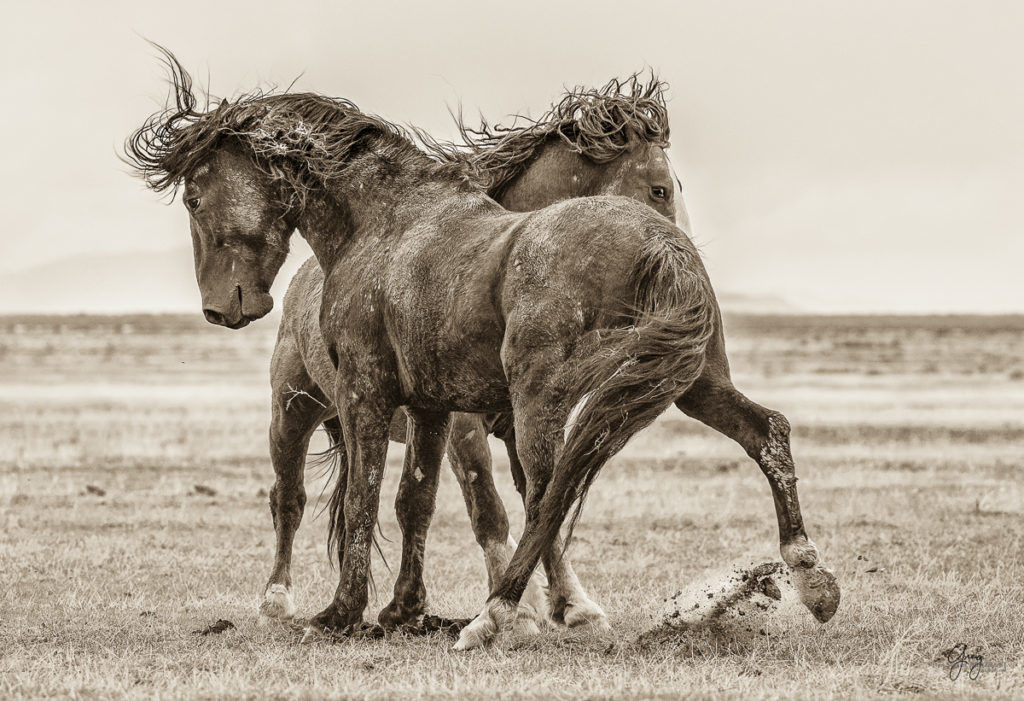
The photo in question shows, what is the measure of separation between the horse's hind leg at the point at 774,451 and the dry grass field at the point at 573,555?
31 cm

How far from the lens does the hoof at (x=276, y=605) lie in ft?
27.1

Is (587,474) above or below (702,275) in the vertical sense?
below

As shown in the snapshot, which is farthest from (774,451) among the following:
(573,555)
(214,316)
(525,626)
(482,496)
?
(573,555)

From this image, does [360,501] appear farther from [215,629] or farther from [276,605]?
[276,605]

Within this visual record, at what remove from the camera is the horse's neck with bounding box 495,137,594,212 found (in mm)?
7766

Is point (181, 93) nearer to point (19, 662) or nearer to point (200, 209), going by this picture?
point (200, 209)

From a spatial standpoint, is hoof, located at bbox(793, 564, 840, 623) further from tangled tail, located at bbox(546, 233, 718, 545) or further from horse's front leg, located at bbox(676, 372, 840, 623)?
tangled tail, located at bbox(546, 233, 718, 545)

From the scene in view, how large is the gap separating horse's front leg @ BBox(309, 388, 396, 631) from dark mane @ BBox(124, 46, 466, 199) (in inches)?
52.5

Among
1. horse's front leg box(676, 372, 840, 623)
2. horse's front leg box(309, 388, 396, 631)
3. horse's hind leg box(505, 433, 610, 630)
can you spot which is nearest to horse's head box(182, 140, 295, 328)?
horse's front leg box(309, 388, 396, 631)

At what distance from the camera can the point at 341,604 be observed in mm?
6836

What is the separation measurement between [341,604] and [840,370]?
40.5m

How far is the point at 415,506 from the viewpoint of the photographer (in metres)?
7.51

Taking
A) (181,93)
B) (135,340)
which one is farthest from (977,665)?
(135,340)

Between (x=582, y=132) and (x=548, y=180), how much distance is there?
343mm
